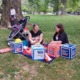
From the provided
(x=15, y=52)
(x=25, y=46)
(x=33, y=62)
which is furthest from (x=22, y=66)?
→ (x=25, y=46)

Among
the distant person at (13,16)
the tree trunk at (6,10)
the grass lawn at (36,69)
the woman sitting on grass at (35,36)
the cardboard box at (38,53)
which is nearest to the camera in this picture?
Result: the grass lawn at (36,69)

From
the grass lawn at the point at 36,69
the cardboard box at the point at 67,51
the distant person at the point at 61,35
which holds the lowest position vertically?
the grass lawn at the point at 36,69

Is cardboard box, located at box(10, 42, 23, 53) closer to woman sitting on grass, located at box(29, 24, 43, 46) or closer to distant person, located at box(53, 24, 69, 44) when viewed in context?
woman sitting on grass, located at box(29, 24, 43, 46)

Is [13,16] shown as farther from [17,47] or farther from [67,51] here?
[67,51]

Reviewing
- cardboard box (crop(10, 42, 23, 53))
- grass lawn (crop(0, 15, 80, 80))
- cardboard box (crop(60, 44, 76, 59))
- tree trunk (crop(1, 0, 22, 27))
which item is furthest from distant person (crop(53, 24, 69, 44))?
tree trunk (crop(1, 0, 22, 27))

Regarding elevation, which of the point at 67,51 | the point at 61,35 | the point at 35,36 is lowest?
the point at 67,51

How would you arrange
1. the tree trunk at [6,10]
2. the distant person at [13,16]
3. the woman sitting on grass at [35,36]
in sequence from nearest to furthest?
1. the woman sitting on grass at [35,36]
2. the distant person at [13,16]
3. the tree trunk at [6,10]

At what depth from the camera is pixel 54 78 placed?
16.9ft

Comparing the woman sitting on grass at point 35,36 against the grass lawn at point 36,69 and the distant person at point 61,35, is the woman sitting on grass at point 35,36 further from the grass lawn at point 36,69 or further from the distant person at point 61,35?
the grass lawn at point 36,69

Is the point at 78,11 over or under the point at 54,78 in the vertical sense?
under

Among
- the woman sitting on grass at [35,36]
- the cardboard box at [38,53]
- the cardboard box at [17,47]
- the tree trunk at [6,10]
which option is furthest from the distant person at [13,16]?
the cardboard box at [38,53]

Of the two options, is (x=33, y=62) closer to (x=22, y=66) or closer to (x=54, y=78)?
(x=22, y=66)

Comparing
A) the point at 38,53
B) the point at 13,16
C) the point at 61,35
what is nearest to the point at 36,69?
the point at 38,53

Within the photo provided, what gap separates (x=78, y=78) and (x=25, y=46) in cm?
225
